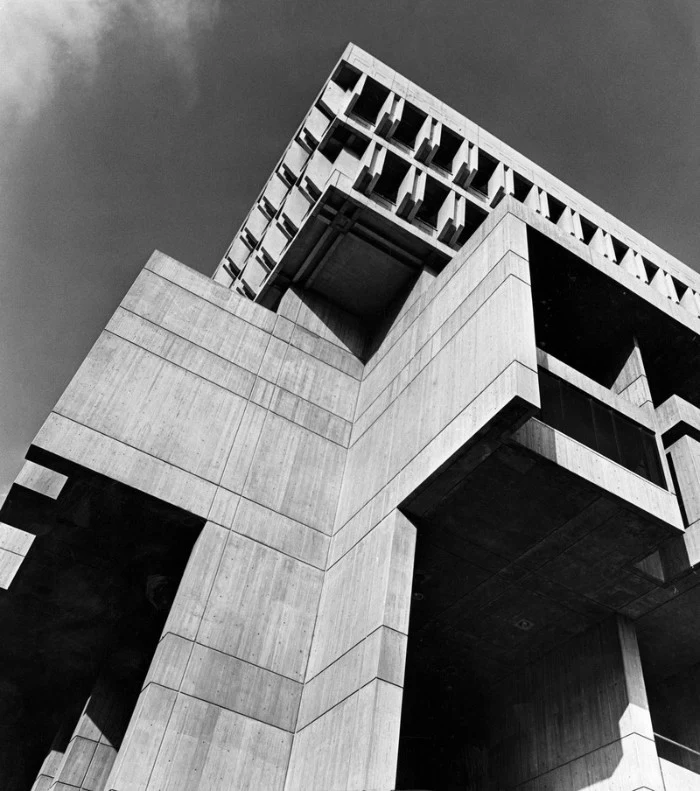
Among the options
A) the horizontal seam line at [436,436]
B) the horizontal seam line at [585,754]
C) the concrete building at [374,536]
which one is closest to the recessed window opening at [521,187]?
the concrete building at [374,536]

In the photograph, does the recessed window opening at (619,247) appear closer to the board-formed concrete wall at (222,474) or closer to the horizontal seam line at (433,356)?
the board-formed concrete wall at (222,474)

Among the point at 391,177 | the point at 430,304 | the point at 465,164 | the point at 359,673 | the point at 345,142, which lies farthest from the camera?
the point at 465,164

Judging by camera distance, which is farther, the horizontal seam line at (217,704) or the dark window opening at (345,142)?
the dark window opening at (345,142)

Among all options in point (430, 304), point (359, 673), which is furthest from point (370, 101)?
point (359, 673)

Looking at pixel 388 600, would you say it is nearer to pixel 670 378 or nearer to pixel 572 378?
pixel 572 378

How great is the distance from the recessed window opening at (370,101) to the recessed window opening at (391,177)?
2.93 meters

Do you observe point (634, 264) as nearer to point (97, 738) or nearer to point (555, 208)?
point (555, 208)

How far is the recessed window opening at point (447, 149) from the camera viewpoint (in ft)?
83.3

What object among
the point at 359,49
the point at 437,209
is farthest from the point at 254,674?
the point at 359,49

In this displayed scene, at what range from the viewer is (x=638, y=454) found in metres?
14.8

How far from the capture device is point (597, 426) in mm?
14766

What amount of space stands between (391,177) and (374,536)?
43.1 feet

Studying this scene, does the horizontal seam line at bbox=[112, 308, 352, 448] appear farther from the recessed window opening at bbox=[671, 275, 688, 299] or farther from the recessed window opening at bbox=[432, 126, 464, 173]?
the recessed window opening at bbox=[671, 275, 688, 299]

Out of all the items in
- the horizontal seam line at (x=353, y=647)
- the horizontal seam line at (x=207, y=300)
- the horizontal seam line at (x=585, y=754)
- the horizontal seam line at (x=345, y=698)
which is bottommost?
the horizontal seam line at (x=345, y=698)
